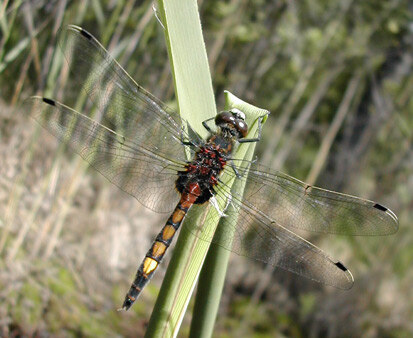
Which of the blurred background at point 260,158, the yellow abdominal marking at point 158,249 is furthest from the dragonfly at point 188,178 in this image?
the blurred background at point 260,158

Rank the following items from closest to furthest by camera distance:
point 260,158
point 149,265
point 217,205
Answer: point 217,205, point 149,265, point 260,158

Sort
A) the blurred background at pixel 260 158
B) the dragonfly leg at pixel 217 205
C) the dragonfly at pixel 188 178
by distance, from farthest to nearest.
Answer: the blurred background at pixel 260 158 < the dragonfly at pixel 188 178 < the dragonfly leg at pixel 217 205

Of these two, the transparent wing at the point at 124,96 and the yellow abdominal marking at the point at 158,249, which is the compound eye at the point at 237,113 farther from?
the yellow abdominal marking at the point at 158,249

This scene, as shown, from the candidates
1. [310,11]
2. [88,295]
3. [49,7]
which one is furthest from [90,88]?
[310,11]

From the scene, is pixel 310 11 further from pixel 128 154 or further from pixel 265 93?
pixel 128 154

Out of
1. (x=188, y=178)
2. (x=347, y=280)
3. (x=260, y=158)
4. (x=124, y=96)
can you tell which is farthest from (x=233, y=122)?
(x=260, y=158)

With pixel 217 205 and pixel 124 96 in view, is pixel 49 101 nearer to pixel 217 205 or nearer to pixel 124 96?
pixel 124 96
